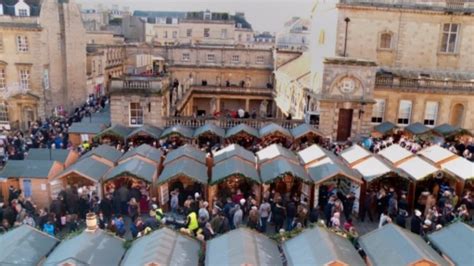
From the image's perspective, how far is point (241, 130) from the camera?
78.1ft

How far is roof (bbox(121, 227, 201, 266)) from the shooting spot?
9.48 m

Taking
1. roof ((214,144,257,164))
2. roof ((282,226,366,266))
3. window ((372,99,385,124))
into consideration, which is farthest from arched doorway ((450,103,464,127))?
roof ((282,226,366,266))

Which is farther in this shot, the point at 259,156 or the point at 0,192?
the point at 259,156

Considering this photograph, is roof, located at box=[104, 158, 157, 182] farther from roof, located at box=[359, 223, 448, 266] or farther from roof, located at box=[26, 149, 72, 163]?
roof, located at box=[359, 223, 448, 266]

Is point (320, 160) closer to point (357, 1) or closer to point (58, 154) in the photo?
point (58, 154)

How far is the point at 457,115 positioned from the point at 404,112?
148 inches

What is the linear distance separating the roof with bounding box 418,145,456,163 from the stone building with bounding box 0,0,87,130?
2911 centimetres

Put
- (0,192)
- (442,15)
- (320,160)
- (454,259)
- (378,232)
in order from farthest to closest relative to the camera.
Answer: (442,15)
(320,160)
(0,192)
(378,232)
(454,259)

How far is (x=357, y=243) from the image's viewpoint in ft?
36.7

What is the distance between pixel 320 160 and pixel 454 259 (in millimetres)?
8120

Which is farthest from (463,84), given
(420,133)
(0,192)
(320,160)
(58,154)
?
(0,192)

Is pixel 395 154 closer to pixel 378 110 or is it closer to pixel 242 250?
pixel 378 110

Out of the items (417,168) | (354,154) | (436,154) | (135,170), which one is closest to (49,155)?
(135,170)

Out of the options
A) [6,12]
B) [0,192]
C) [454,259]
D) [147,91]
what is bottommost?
[0,192]
